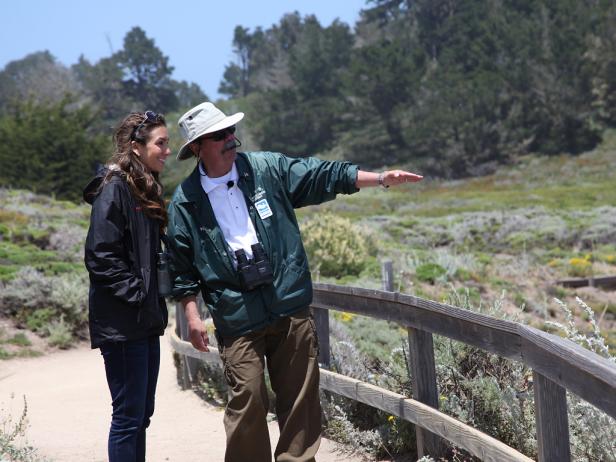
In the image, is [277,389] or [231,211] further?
[277,389]

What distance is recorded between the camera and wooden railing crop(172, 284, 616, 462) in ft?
10.1

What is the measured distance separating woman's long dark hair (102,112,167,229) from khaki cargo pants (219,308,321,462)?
68 centimetres

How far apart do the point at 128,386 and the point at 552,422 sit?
70.1 inches

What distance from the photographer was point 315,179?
4285mm

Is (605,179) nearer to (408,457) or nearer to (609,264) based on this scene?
(609,264)

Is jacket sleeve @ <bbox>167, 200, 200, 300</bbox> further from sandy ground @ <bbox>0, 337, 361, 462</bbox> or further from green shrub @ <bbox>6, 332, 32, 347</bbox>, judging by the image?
green shrub @ <bbox>6, 332, 32, 347</bbox>

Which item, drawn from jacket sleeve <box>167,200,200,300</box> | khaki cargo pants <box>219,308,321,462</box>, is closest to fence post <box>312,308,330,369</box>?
khaki cargo pants <box>219,308,321,462</box>

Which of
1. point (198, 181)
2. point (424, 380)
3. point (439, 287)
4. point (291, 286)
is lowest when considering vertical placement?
point (439, 287)

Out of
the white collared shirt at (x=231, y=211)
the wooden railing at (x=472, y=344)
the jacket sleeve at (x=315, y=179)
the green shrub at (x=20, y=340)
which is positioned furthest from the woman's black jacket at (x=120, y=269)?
the green shrub at (x=20, y=340)

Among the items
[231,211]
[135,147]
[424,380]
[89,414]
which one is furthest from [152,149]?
[89,414]

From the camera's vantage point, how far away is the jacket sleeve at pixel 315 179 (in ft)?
14.0

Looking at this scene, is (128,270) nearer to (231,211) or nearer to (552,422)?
(231,211)

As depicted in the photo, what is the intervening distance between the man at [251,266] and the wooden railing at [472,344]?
0.65 m

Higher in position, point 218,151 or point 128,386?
point 218,151
